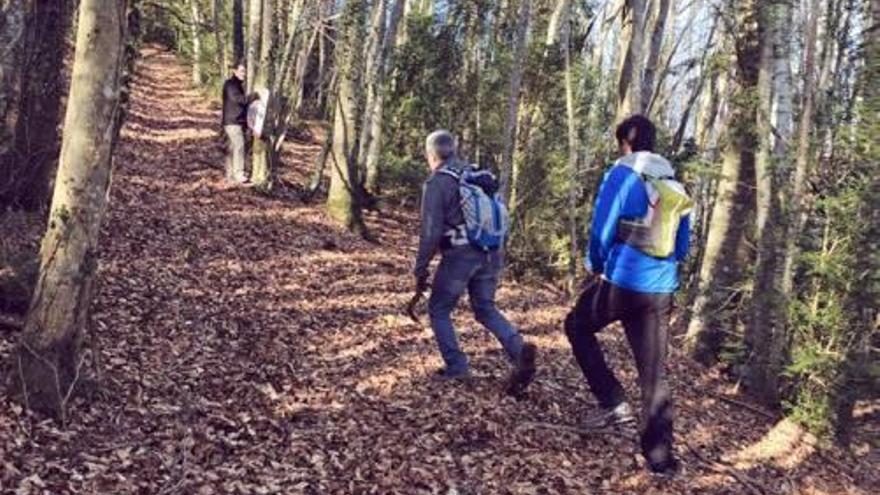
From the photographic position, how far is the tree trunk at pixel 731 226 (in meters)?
10.7

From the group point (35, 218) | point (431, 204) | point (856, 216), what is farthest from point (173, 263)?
point (856, 216)

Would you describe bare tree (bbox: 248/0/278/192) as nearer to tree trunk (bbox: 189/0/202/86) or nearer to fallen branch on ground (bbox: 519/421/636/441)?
fallen branch on ground (bbox: 519/421/636/441)

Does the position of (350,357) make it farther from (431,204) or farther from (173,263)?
(173,263)

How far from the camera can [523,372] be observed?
6582 mm

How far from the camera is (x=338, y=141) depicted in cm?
1336

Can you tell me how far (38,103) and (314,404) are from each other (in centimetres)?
484

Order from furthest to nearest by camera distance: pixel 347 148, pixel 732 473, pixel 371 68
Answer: pixel 371 68 → pixel 347 148 → pixel 732 473

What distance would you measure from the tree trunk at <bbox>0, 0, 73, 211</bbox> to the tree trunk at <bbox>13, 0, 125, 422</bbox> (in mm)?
3960

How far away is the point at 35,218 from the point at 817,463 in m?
8.23

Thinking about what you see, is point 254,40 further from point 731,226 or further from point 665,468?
point 665,468

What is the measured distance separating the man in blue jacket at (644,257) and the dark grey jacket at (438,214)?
3.92 feet

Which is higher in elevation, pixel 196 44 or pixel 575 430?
pixel 196 44

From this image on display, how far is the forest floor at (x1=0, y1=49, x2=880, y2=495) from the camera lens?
17.5 feet

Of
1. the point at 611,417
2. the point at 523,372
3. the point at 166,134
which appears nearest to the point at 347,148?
the point at 523,372
